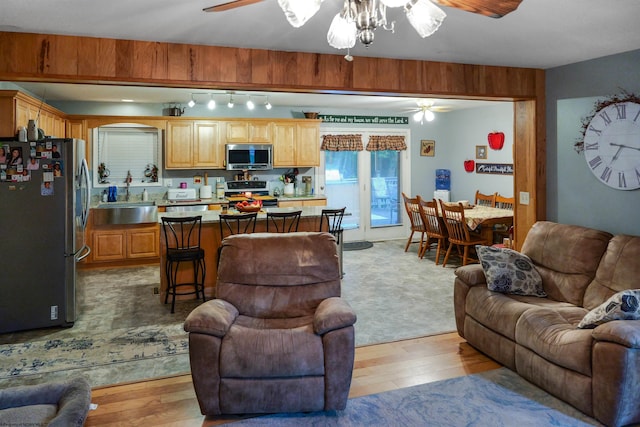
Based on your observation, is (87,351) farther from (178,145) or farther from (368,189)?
(368,189)

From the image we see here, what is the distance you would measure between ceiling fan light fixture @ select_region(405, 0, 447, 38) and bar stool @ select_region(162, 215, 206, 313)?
335 centimetres

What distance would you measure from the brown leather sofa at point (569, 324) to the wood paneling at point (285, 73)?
924 mm

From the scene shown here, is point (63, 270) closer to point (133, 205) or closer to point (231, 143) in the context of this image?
point (133, 205)

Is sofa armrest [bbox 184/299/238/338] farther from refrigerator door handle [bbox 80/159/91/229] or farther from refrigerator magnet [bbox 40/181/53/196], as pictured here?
refrigerator door handle [bbox 80/159/91/229]

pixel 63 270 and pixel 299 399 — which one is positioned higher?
pixel 63 270

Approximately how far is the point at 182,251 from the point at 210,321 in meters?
2.25

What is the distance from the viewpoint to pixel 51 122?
5.70 metres

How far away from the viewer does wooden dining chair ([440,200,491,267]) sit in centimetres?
609

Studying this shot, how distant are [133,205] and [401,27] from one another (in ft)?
17.0

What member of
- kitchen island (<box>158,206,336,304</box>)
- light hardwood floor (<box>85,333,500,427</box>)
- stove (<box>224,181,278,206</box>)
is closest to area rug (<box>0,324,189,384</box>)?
light hardwood floor (<box>85,333,500,427</box>)

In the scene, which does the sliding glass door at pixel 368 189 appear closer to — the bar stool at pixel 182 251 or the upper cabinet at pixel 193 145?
the upper cabinet at pixel 193 145

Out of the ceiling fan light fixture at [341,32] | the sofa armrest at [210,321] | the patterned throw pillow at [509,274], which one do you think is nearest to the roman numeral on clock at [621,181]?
the patterned throw pillow at [509,274]

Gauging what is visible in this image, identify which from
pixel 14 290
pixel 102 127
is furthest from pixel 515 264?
pixel 102 127

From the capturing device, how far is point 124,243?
21.3 feet
